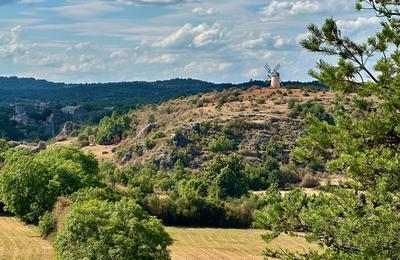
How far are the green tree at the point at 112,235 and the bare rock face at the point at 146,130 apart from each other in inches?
3286

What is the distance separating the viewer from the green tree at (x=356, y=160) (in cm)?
1570

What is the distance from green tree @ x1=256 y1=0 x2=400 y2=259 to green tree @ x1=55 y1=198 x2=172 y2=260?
2085 centimetres

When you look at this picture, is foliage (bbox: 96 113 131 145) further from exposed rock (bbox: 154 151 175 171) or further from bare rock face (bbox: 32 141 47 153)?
exposed rock (bbox: 154 151 175 171)

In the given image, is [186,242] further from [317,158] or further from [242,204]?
[317,158]

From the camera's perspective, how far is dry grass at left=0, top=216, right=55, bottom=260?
51562 mm

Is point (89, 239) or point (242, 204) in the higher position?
point (89, 239)

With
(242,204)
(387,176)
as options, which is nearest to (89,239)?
(387,176)

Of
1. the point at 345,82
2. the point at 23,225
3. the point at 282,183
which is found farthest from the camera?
the point at 282,183

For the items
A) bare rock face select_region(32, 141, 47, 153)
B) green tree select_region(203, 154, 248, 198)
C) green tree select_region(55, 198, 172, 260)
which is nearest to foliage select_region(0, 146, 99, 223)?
green tree select_region(55, 198, 172, 260)

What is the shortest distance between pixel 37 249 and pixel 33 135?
150 m

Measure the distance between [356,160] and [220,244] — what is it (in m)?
52.0

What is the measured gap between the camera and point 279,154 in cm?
10481

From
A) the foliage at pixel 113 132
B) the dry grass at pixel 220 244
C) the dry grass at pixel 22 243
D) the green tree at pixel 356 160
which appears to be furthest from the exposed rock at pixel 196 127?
the green tree at pixel 356 160

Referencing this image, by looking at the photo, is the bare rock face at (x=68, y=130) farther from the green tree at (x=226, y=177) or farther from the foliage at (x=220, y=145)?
the green tree at (x=226, y=177)
